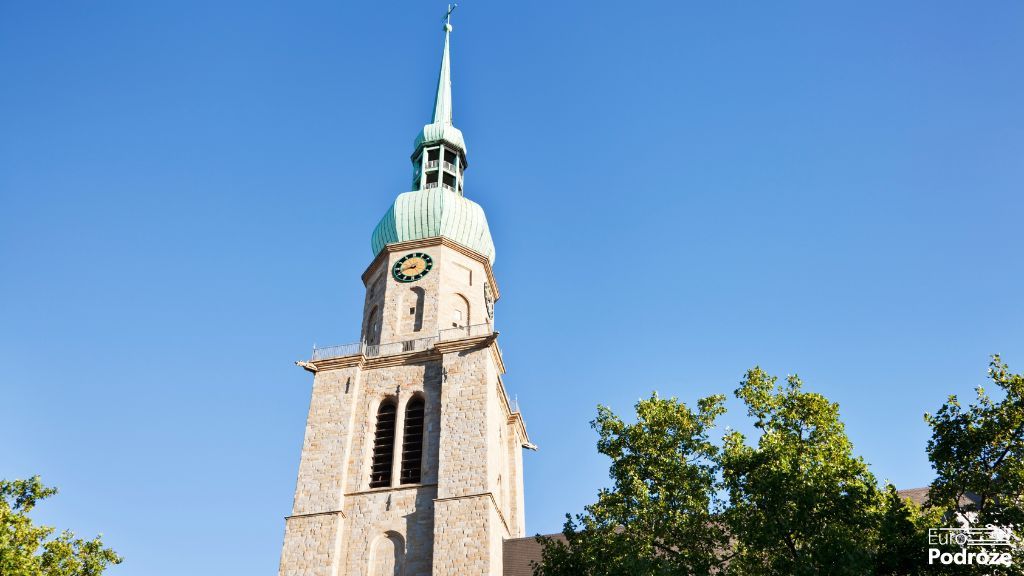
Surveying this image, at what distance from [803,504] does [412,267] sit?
28.7 m

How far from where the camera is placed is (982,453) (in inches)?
724

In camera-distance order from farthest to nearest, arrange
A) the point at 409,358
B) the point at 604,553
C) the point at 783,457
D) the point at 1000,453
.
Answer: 1. the point at 409,358
2. the point at 604,553
3. the point at 783,457
4. the point at 1000,453

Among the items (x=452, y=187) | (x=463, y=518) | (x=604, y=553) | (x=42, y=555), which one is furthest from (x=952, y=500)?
(x=452, y=187)

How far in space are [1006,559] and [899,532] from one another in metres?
1.93

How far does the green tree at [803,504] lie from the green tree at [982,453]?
4.76 feet

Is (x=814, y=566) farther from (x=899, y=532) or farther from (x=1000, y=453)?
(x=1000, y=453)

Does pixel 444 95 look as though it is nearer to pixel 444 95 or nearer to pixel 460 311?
pixel 444 95

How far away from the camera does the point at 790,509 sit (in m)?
18.6

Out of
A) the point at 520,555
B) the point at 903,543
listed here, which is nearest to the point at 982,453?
the point at 903,543

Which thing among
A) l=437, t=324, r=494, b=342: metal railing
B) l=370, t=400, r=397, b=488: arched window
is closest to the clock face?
l=437, t=324, r=494, b=342: metal railing

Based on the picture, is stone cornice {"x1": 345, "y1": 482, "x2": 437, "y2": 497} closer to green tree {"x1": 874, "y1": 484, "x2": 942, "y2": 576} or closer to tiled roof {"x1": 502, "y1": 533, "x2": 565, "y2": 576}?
tiled roof {"x1": 502, "y1": 533, "x2": 565, "y2": 576}

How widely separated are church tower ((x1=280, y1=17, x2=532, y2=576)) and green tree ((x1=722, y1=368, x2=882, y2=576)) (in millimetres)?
13988

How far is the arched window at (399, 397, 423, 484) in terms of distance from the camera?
3566 cm

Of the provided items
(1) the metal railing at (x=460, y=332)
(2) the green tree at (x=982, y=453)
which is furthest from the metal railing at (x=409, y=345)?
(2) the green tree at (x=982, y=453)
